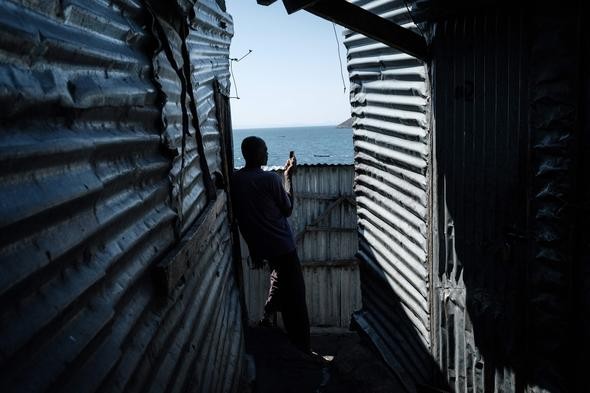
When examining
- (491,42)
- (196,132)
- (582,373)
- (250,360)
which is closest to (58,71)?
(196,132)

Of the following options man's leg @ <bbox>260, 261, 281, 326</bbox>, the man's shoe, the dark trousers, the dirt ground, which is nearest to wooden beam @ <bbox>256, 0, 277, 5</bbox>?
the dark trousers

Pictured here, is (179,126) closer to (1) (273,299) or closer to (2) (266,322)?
(1) (273,299)

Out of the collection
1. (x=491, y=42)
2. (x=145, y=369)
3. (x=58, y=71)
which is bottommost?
(x=145, y=369)

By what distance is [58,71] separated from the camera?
1.62 m

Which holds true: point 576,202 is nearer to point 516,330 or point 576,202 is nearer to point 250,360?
point 516,330

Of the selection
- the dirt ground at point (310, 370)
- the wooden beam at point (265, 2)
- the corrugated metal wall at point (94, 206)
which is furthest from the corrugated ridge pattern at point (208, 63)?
the dirt ground at point (310, 370)

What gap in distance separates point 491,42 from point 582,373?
6.65ft

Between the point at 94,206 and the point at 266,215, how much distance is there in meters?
3.70

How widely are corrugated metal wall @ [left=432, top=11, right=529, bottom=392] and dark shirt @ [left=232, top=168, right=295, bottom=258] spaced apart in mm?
1847

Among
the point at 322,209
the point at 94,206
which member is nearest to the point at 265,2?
the point at 94,206

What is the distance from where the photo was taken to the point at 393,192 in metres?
5.34

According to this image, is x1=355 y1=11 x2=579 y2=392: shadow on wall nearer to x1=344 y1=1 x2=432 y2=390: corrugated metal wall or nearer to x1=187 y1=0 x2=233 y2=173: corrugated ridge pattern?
x1=344 y1=1 x2=432 y2=390: corrugated metal wall

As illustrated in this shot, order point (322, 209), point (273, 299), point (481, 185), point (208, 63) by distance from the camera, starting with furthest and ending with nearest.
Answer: point (322, 209)
point (273, 299)
point (208, 63)
point (481, 185)

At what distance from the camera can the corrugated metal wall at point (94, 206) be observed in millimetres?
1288
